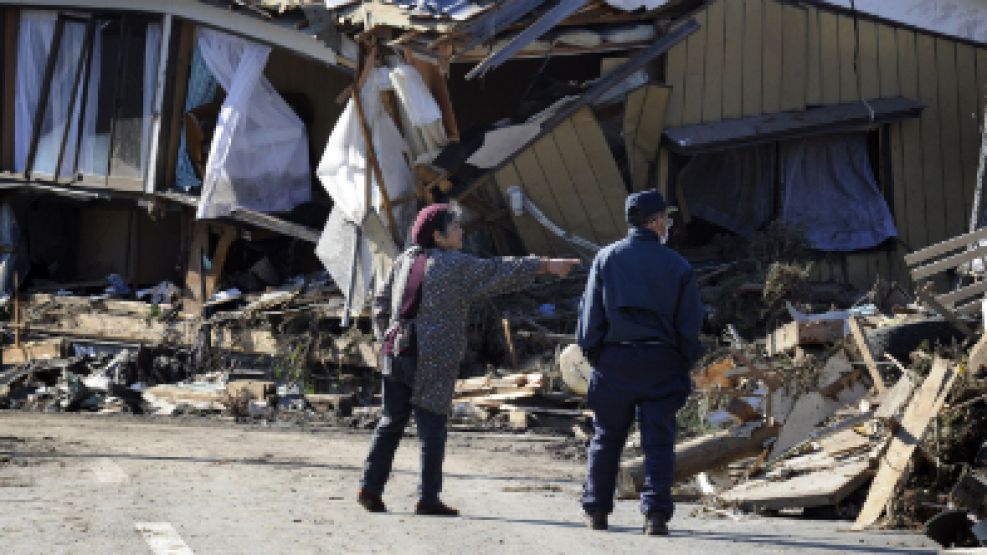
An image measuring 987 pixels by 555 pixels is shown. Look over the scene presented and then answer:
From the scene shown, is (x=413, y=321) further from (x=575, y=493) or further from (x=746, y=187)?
(x=746, y=187)

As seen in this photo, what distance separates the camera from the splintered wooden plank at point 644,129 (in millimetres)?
17359

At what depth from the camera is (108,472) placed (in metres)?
10.4

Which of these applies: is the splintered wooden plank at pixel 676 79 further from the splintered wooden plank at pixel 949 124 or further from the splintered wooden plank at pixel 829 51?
the splintered wooden plank at pixel 949 124

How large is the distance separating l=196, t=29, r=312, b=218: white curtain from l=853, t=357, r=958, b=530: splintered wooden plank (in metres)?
11.4

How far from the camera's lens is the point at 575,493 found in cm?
1027

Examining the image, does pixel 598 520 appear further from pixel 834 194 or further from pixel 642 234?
pixel 834 194

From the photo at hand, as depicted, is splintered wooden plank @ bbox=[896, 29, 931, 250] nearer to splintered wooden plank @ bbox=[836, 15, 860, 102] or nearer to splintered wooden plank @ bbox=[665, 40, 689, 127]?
splintered wooden plank @ bbox=[836, 15, 860, 102]

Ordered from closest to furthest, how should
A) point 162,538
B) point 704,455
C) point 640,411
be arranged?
point 162,538 < point 640,411 < point 704,455

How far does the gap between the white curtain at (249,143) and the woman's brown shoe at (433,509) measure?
35.5 ft

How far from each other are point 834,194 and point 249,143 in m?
6.58

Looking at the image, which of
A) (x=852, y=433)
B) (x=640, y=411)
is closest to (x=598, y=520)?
(x=640, y=411)

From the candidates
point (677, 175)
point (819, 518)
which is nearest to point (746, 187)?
point (677, 175)

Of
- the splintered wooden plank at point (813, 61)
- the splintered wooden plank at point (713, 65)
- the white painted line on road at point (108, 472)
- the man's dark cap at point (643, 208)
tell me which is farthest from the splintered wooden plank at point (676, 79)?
the man's dark cap at point (643, 208)

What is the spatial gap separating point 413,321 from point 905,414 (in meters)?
2.64
